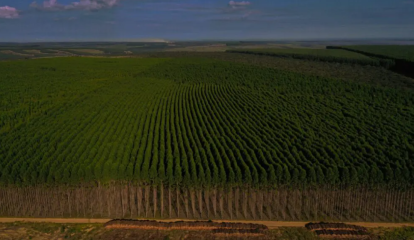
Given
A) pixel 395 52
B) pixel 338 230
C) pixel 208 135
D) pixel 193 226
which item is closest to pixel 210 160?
pixel 193 226

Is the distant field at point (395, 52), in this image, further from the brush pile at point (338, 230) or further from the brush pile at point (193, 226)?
the brush pile at point (193, 226)

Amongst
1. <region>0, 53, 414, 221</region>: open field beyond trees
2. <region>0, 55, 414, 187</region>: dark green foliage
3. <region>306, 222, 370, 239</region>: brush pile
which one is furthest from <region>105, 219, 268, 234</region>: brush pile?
<region>306, 222, 370, 239</region>: brush pile

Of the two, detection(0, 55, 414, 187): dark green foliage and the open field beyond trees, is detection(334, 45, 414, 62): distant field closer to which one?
detection(0, 55, 414, 187): dark green foliage

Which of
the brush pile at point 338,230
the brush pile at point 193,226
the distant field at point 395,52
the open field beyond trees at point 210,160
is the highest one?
the distant field at point 395,52

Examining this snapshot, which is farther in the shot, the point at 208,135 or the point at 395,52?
the point at 395,52

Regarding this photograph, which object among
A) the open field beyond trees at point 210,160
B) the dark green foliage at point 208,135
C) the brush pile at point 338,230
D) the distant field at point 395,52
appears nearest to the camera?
the brush pile at point 338,230

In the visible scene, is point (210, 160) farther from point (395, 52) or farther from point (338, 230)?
point (395, 52)

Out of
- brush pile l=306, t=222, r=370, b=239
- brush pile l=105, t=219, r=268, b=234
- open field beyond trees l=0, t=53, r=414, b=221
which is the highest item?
open field beyond trees l=0, t=53, r=414, b=221

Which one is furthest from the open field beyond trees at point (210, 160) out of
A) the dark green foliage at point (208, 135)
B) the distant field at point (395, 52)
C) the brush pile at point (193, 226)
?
the distant field at point (395, 52)

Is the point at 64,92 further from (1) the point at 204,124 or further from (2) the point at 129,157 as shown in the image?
(2) the point at 129,157
